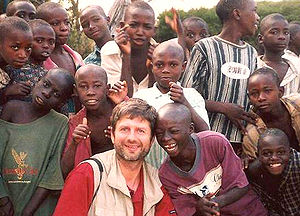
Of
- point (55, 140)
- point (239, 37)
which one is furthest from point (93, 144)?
point (239, 37)

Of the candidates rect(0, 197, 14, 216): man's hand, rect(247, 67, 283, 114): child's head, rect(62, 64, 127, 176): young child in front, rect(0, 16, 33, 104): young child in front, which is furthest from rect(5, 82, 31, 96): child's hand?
rect(247, 67, 283, 114): child's head

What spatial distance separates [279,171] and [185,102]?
0.89 meters

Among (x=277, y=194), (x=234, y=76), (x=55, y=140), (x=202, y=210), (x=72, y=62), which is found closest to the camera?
(x=202, y=210)

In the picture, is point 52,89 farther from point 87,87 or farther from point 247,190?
point 247,190

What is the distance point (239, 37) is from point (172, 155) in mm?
1468

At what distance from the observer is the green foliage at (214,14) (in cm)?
1362

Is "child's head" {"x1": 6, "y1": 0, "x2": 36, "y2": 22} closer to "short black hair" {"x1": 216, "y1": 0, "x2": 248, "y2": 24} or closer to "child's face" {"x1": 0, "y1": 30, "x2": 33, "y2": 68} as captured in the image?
"child's face" {"x1": 0, "y1": 30, "x2": 33, "y2": 68}

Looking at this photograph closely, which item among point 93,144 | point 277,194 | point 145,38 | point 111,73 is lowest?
point 277,194

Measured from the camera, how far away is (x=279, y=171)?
423cm

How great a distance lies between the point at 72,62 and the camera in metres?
5.00

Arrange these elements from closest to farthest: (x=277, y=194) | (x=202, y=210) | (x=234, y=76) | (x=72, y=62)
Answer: (x=202, y=210) < (x=277, y=194) < (x=234, y=76) < (x=72, y=62)

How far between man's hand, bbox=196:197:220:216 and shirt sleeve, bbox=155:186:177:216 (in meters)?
0.24

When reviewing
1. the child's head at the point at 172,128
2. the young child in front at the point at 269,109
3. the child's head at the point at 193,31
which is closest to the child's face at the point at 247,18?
the young child in front at the point at 269,109

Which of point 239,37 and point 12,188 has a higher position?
point 239,37
